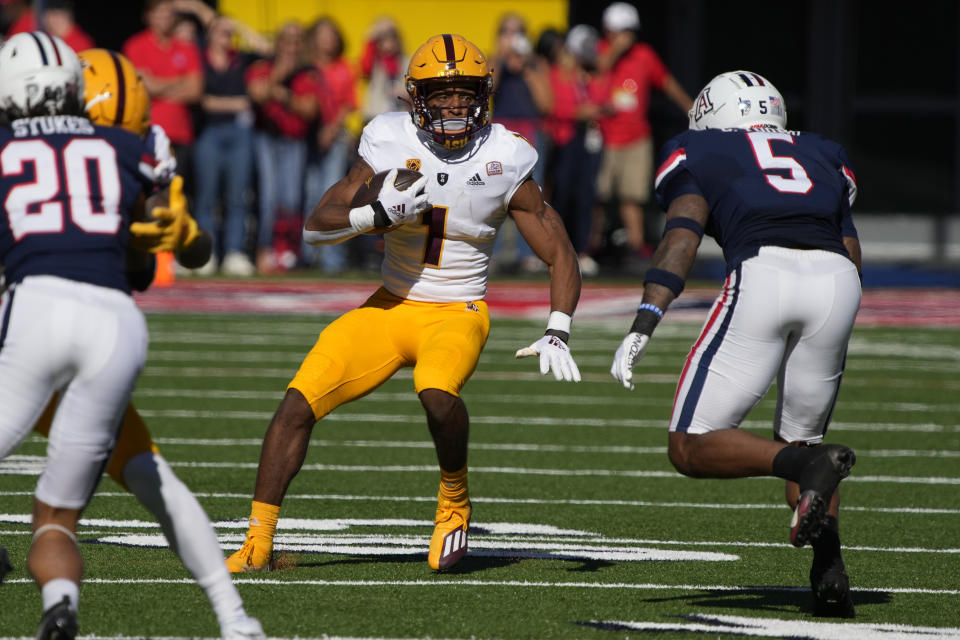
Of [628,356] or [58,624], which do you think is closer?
[58,624]

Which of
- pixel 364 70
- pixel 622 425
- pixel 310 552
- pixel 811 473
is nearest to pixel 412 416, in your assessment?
pixel 622 425

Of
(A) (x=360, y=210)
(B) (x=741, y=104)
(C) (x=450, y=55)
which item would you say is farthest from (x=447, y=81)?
(B) (x=741, y=104)

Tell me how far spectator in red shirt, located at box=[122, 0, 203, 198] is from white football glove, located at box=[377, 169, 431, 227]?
9335 mm

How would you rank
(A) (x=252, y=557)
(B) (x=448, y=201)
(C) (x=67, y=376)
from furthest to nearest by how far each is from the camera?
(B) (x=448, y=201) < (A) (x=252, y=557) < (C) (x=67, y=376)

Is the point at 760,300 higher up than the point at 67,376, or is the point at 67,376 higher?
the point at 67,376

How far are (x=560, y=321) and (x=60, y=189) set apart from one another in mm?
2086

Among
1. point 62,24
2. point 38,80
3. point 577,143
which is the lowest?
point 577,143

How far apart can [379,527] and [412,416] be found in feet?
10.00

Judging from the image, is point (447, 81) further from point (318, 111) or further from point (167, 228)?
point (318, 111)

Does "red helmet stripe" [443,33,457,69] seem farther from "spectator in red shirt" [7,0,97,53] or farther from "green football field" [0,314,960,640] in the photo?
"spectator in red shirt" [7,0,97,53]

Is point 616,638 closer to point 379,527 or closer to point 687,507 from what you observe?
point 379,527

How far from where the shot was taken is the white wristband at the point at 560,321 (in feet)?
18.7

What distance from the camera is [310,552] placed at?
5660mm

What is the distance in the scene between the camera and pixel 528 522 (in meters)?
6.37
